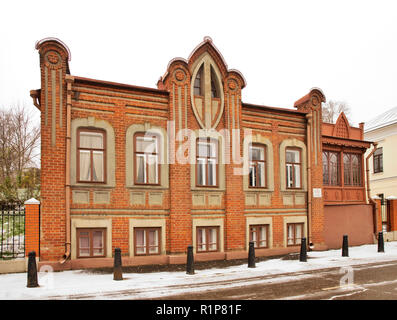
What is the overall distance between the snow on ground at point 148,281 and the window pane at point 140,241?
72.5 inches

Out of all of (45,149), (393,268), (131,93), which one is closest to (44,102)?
(45,149)

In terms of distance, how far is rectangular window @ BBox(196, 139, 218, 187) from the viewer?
1536 centimetres

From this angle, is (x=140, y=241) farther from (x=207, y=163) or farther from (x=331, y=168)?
(x=331, y=168)

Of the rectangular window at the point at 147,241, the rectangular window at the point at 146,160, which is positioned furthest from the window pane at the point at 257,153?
the rectangular window at the point at 147,241

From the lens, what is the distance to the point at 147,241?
46.6 feet

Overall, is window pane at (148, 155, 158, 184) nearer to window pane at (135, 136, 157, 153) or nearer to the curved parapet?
window pane at (135, 136, 157, 153)

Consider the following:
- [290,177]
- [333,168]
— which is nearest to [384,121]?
[333,168]

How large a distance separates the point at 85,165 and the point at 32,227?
2.70 m

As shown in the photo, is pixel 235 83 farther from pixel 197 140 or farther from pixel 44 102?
pixel 44 102

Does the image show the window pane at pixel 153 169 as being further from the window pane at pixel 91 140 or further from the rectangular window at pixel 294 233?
the rectangular window at pixel 294 233

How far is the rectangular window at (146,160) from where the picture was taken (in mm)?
14352

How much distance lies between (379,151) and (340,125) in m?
15.7

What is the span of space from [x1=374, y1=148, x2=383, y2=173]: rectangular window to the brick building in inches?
704
